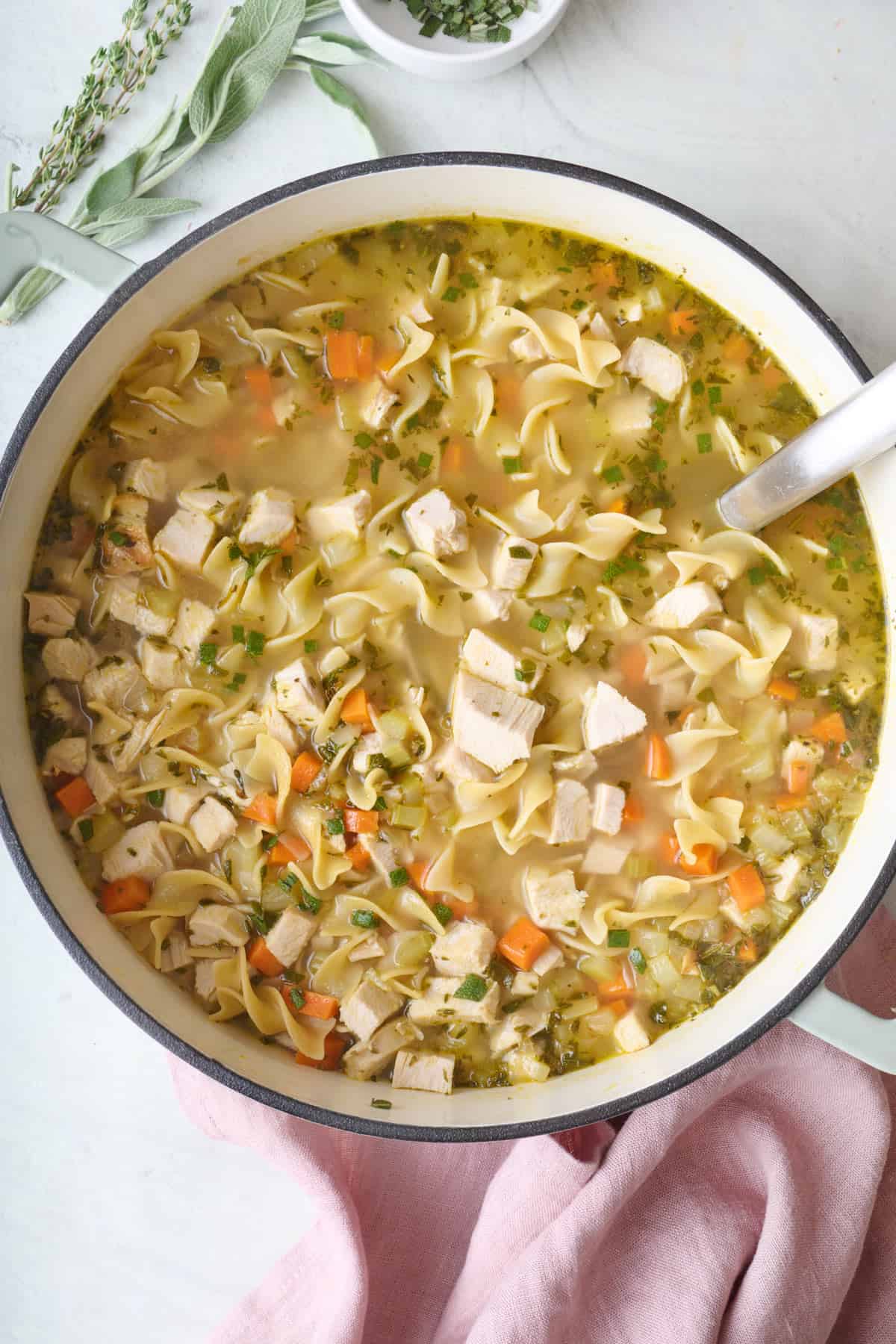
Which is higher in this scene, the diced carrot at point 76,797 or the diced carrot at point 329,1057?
the diced carrot at point 76,797

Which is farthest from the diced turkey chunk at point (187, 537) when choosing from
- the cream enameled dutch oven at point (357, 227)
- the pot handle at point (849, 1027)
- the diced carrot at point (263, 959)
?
the pot handle at point (849, 1027)

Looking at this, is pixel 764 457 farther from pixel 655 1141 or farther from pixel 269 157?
pixel 655 1141

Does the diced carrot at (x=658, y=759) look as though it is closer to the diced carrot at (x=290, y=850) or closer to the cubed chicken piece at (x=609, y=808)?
the cubed chicken piece at (x=609, y=808)

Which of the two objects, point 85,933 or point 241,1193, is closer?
point 85,933

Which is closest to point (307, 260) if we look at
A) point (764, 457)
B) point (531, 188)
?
point (531, 188)

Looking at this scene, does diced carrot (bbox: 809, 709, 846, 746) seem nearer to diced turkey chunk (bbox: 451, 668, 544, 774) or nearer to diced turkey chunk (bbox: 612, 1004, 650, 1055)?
diced turkey chunk (bbox: 451, 668, 544, 774)

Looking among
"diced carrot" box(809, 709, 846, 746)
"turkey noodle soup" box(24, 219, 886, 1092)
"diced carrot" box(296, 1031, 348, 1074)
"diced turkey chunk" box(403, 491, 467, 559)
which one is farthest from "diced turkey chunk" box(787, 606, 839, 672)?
"diced carrot" box(296, 1031, 348, 1074)
